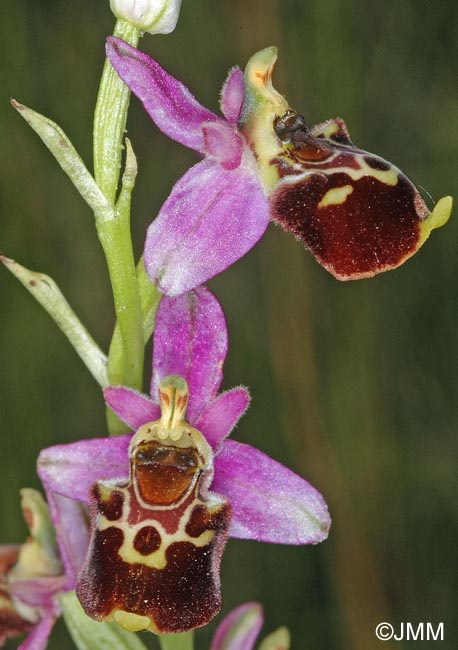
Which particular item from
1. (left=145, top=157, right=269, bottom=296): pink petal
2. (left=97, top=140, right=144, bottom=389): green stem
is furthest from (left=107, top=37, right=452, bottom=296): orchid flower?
(left=97, top=140, right=144, bottom=389): green stem

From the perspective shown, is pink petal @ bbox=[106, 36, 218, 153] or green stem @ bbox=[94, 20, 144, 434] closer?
pink petal @ bbox=[106, 36, 218, 153]

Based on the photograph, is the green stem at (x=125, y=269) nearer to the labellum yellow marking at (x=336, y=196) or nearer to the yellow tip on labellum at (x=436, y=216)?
the labellum yellow marking at (x=336, y=196)

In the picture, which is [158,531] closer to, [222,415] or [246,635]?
[222,415]

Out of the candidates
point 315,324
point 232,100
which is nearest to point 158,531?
point 232,100

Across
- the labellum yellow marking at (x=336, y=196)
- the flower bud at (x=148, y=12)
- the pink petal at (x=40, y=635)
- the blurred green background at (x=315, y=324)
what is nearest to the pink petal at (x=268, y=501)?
the labellum yellow marking at (x=336, y=196)

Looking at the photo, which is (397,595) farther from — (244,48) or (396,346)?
(244,48)

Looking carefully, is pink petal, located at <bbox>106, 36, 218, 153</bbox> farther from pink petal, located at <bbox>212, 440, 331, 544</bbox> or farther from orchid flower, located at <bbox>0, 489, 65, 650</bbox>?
orchid flower, located at <bbox>0, 489, 65, 650</bbox>
